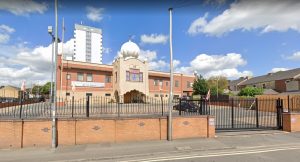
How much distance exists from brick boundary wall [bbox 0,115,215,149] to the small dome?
3480 centimetres

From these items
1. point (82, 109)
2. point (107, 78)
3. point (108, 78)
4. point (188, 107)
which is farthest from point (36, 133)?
point (108, 78)

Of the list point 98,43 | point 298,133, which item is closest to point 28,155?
point 298,133

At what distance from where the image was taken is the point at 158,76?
48.9m

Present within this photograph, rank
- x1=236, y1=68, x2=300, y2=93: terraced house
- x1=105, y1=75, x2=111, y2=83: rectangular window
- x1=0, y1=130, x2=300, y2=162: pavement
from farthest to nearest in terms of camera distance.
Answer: x1=236, y1=68, x2=300, y2=93: terraced house → x1=105, y1=75, x2=111, y2=83: rectangular window → x1=0, y1=130, x2=300, y2=162: pavement

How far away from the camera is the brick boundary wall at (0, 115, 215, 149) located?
10125 millimetres

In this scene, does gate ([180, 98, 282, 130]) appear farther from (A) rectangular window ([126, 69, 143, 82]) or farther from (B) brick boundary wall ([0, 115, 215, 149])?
(A) rectangular window ([126, 69, 143, 82])

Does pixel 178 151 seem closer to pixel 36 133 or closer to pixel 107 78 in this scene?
pixel 36 133

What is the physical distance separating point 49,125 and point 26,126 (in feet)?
3.21

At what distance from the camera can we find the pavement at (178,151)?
27.6ft

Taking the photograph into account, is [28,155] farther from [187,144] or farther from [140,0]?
[140,0]

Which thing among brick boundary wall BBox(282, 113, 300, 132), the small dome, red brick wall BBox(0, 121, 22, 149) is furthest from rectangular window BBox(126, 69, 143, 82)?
red brick wall BBox(0, 121, 22, 149)

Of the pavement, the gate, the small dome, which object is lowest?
the pavement

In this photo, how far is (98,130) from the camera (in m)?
10.9

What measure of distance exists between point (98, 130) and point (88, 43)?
9462cm
